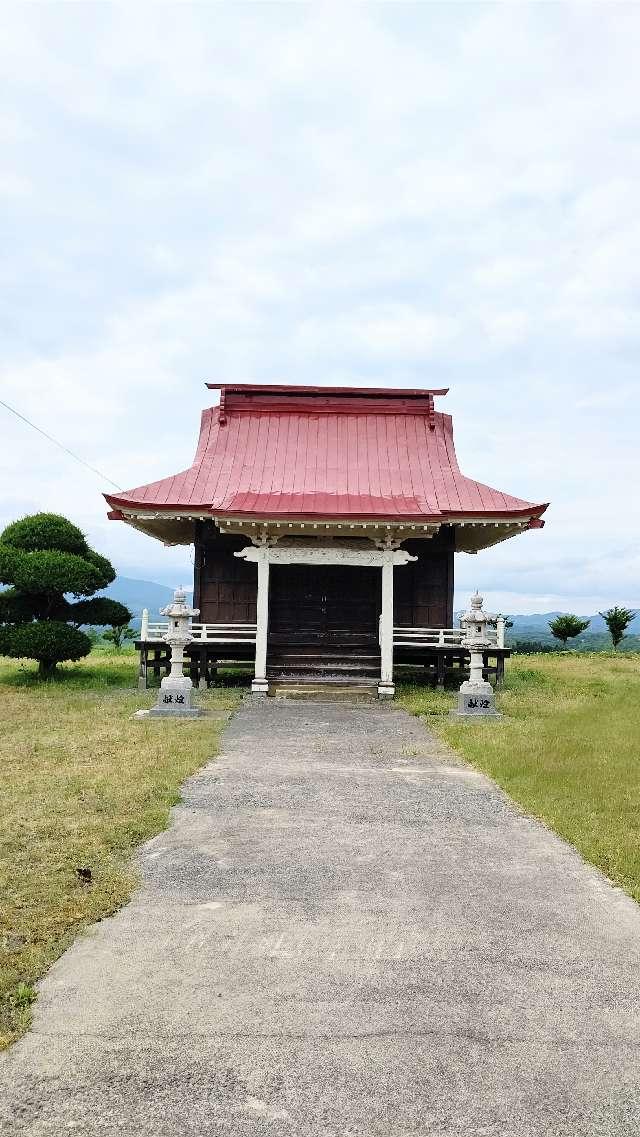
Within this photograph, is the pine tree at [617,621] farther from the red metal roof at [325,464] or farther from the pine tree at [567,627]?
the red metal roof at [325,464]

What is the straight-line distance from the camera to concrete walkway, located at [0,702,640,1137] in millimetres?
2857

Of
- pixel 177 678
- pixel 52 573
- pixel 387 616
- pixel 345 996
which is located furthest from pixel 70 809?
pixel 52 573

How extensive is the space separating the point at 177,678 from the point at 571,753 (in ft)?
22.3

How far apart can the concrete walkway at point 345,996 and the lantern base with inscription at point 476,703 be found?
20.5 feet

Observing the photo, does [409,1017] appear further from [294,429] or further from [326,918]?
[294,429]

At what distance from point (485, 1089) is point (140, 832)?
3.97 meters

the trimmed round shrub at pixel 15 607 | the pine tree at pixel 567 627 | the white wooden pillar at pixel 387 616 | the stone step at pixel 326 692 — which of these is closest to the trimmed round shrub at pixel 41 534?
the trimmed round shrub at pixel 15 607

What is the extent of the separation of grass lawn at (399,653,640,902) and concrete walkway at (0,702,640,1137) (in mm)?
427

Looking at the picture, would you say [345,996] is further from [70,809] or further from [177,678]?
[177,678]

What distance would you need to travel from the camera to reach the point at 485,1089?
2.96 m

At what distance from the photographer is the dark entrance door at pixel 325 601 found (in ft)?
60.6

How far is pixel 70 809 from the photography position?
22.7ft

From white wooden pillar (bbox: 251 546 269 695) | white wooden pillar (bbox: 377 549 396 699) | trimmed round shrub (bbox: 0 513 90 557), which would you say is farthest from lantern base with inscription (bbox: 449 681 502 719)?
trimmed round shrub (bbox: 0 513 90 557)

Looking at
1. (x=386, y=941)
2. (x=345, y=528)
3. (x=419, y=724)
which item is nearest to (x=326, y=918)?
(x=386, y=941)
